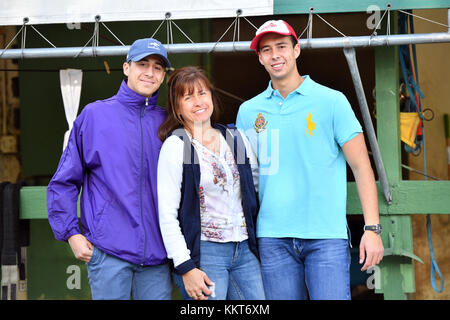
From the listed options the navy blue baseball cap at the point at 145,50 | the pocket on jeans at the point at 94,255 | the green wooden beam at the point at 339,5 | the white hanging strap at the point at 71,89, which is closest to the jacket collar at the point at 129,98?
the navy blue baseball cap at the point at 145,50

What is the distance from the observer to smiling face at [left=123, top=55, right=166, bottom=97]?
343 centimetres

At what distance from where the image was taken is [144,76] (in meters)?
3.46

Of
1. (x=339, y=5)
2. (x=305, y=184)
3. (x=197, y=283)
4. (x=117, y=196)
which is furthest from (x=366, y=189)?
(x=339, y=5)

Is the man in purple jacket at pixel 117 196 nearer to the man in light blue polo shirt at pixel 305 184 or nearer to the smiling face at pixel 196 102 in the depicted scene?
the smiling face at pixel 196 102

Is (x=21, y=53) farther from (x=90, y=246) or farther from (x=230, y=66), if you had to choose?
(x=230, y=66)

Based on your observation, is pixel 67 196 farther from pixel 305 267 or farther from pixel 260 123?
pixel 305 267

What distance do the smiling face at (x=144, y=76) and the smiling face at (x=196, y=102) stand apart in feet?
0.81

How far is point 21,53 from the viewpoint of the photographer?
4762 mm

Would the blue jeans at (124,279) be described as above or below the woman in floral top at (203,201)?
below

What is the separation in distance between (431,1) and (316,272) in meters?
2.32

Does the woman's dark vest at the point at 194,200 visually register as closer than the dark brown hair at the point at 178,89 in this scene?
Yes

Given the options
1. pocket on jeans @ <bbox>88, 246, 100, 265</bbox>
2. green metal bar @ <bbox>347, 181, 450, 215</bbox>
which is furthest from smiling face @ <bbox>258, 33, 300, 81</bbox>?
green metal bar @ <bbox>347, 181, 450, 215</bbox>

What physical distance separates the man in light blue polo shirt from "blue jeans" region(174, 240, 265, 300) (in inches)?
4.7

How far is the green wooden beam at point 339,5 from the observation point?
14.7ft
